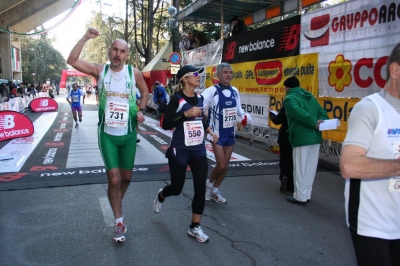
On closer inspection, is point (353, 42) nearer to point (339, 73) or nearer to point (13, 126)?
point (339, 73)

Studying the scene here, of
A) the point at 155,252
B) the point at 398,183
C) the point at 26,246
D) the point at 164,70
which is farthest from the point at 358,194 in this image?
the point at 164,70

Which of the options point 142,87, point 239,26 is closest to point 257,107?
point 239,26

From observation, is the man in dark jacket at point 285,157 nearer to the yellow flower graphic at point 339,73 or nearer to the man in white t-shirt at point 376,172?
the yellow flower graphic at point 339,73

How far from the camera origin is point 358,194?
1849mm

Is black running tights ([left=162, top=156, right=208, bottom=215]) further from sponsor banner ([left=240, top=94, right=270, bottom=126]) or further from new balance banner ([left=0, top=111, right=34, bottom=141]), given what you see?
new balance banner ([left=0, top=111, right=34, bottom=141])

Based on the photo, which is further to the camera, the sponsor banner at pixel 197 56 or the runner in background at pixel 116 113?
the sponsor banner at pixel 197 56

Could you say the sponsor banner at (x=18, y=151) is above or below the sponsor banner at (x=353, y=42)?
below

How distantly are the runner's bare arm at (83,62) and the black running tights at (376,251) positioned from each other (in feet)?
10.1

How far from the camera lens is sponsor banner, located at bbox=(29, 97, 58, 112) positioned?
895 inches

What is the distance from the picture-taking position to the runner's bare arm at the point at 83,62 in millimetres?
3844

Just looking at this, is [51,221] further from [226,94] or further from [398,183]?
[398,183]

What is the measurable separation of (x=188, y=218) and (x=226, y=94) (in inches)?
68.9

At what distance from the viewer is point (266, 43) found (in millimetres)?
9727

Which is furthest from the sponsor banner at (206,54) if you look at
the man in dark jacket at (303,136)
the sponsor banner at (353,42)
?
the man in dark jacket at (303,136)
